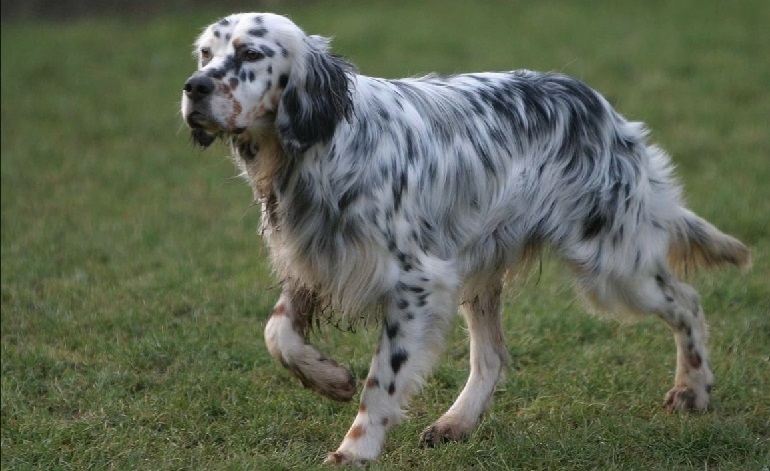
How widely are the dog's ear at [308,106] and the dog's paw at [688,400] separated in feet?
6.68

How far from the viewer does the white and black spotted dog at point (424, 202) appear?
467cm

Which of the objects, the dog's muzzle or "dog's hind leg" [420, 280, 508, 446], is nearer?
the dog's muzzle

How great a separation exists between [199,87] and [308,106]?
0.41 meters

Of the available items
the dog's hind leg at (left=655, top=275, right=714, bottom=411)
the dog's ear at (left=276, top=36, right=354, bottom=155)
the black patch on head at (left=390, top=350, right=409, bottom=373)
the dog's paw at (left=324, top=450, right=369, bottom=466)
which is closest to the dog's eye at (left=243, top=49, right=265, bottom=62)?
A: the dog's ear at (left=276, top=36, right=354, bottom=155)

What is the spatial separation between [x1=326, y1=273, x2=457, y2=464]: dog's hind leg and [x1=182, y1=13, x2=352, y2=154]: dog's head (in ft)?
2.31

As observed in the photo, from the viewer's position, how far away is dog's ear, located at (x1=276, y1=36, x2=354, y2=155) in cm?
464

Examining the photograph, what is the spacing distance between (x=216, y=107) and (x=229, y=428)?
4.99 feet

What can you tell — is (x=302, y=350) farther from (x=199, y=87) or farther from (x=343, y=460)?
(x=199, y=87)

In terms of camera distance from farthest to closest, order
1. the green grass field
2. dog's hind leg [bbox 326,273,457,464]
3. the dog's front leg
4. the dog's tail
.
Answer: the dog's tail → the green grass field → the dog's front leg → dog's hind leg [bbox 326,273,457,464]

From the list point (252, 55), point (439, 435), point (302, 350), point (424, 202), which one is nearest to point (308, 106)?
point (252, 55)

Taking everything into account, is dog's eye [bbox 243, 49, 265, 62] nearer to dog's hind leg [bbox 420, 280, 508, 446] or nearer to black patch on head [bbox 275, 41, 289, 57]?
black patch on head [bbox 275, 41, 289, 57]

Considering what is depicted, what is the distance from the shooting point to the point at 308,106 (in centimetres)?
465

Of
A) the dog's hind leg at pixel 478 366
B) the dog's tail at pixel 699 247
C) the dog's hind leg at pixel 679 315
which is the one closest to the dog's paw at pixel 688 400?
the dog's hind leg at pixel 679 315

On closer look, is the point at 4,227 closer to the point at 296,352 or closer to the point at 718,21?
the point at 296,352
